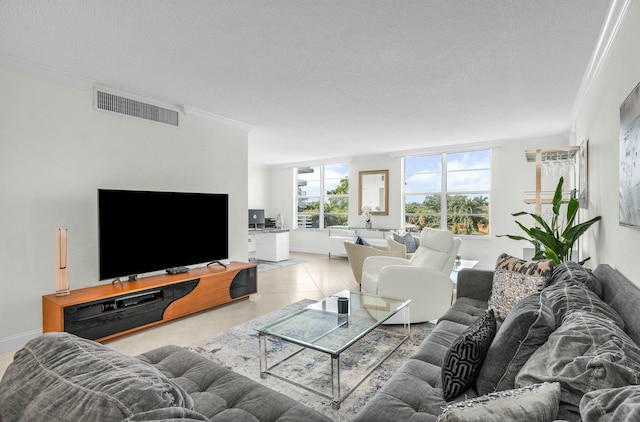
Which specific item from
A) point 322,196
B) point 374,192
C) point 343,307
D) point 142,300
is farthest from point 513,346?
point 322,196

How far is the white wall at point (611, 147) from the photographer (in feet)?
6.17

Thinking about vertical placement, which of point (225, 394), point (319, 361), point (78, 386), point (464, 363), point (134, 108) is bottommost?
point (319, 361)

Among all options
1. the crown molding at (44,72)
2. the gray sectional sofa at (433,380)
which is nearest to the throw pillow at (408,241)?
the gray sectional sofa at (433,380)

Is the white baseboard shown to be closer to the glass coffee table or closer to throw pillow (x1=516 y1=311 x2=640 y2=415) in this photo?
the glass coffee table

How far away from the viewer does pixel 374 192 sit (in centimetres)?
785

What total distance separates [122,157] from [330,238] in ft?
16.8

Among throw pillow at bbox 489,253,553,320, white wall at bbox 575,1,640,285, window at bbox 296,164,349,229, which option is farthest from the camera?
window at bbox 296,164,349,229

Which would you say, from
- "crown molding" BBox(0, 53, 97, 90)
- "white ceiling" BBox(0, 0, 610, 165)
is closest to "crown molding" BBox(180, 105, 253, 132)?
"white ceiling" BBox(0, 0, 610, 165)

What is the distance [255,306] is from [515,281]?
287 cm

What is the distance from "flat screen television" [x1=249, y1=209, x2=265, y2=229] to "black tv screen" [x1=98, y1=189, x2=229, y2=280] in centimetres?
369

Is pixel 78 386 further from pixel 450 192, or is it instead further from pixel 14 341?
pixel 450 192

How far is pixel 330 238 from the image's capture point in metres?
8.03

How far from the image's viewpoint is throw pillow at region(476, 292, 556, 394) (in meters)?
1.31

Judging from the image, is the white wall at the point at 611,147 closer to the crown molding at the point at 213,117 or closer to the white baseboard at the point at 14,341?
the crown molding at the point at 213,117
